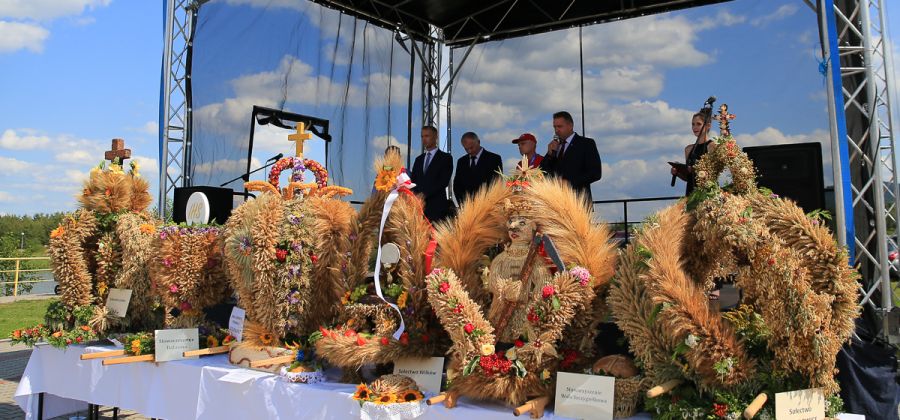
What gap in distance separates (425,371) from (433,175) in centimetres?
373

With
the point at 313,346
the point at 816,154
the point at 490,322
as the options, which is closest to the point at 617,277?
the point at 490,322

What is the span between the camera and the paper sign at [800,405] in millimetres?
1909

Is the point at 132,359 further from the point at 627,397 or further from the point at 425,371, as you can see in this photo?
the point at 627,397

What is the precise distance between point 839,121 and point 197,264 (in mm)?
4422

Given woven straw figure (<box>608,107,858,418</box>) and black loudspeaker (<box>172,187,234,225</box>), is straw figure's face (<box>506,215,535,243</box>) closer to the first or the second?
woven straw figure (<box>608,107,858,418</box>)

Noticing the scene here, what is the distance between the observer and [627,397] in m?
2.12

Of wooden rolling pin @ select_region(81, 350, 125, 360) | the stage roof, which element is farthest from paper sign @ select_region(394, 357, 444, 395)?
the stage roof

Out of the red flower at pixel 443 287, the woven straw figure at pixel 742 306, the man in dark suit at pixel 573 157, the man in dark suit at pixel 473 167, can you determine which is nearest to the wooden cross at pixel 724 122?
the woven straw figure at pixel 742 306

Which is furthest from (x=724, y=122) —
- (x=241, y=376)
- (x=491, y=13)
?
(x=491, y=13)

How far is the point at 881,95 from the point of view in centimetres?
451

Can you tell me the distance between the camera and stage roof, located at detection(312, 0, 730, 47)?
8250 mm

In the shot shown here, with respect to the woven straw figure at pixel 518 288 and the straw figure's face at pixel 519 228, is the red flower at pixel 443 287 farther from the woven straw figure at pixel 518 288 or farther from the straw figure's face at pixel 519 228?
the straw figure's face at pixel 519 228

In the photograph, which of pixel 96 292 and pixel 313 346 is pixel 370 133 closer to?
pixel 96 292

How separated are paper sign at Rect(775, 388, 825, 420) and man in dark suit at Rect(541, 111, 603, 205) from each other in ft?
10.6
